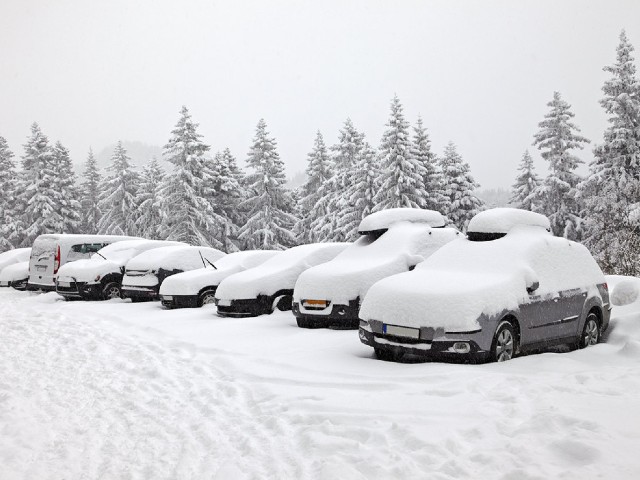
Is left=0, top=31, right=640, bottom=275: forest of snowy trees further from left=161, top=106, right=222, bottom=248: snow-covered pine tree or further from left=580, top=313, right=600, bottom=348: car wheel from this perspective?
left=580, top=313, right=600, bottom=348: car wheel

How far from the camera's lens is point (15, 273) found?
827 inches

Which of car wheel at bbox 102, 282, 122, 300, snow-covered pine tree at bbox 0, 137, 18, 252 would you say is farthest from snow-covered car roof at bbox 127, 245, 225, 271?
snow-covered pine tree at bbox 0, 137, 18, 252

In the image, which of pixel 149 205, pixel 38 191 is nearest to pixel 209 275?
pixel 149 205

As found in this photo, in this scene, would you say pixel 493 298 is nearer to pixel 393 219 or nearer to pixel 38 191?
pixel 393 219

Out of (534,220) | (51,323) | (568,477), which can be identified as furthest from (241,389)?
(51,323)

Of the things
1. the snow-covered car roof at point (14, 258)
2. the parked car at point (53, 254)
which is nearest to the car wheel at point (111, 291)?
the parked car at point (53, 254)

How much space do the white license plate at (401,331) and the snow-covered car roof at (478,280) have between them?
64 millimetres

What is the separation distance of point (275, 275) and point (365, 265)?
8.40 feet

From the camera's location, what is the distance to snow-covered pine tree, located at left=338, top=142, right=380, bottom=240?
1435 inches

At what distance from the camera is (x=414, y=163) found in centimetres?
3406

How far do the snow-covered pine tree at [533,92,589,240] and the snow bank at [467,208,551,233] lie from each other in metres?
29.9

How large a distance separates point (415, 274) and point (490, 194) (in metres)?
174

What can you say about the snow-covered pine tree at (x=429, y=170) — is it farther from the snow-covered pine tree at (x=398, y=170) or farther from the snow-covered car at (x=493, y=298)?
the snow-covered car at (x=493, y=298)

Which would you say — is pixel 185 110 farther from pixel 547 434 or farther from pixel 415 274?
pixel 547 434
